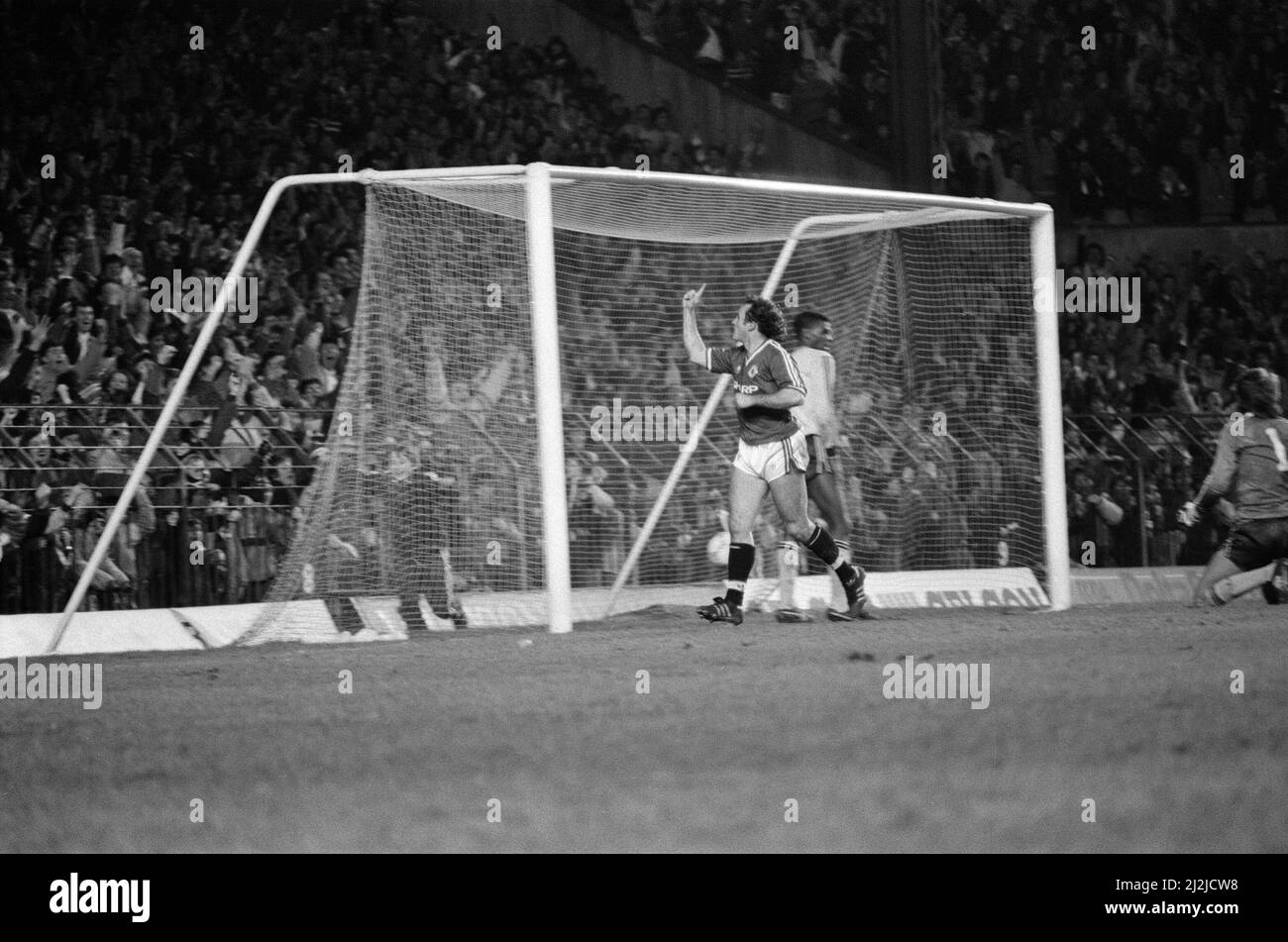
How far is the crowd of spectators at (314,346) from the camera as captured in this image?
1255 cm

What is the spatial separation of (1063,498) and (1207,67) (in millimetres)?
14293

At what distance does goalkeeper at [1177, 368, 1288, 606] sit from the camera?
41.0 feet

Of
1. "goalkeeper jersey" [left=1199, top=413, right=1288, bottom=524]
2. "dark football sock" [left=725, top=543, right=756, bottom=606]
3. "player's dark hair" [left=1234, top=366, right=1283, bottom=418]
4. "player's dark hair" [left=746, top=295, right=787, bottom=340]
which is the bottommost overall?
"dark football sock" [left=725, top=543, right=756, bottom=606]

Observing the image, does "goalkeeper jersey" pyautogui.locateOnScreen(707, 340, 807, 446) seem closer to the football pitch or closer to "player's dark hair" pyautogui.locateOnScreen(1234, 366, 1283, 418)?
the football pitch

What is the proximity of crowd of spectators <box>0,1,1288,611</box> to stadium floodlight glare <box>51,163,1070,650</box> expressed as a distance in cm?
4

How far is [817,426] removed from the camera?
11875 mm

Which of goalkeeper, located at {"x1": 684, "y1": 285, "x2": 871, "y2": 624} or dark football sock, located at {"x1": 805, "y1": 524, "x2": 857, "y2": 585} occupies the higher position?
goalkeeper, located at {"x1": 684, "y1": 285, "x2": 871, "y2": 624}

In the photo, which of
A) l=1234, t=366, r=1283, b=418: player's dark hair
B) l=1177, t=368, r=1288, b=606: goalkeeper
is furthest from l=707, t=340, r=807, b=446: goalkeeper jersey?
l=1234, t=366, r=1283, b=418: player's dark hair

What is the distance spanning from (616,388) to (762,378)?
2.95m

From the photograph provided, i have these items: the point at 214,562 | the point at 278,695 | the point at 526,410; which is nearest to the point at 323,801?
the point at 278,695

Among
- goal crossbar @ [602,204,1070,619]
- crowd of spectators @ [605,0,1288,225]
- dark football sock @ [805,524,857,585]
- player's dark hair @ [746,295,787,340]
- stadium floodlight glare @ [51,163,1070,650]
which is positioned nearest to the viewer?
player's dark hair @ [746,295,787,340]

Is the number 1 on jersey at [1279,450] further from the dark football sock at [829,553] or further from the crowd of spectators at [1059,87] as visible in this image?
the crowd of spectators at [1059,87]

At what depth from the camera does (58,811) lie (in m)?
5.39
